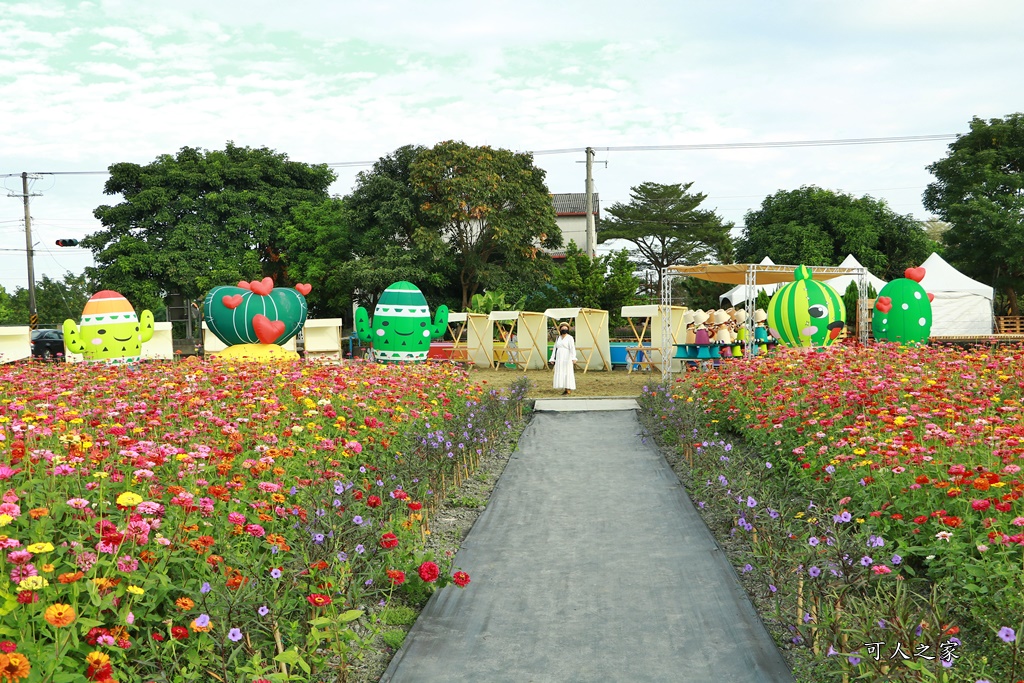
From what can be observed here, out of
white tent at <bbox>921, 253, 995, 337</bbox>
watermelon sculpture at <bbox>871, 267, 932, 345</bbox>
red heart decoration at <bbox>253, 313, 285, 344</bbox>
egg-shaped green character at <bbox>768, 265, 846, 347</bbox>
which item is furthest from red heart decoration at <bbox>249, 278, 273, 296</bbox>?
white tent at <bbox>921, 253, 995, 337</bbox>

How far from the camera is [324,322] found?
22484mm

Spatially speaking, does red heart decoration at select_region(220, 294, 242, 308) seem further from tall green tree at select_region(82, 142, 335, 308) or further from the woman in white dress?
tall green tree at select_region(82, 142, 335, 308)

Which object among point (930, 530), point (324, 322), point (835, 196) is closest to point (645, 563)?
point (930, 530)

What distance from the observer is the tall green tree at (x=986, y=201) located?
34.4 metres

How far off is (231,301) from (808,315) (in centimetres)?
1128

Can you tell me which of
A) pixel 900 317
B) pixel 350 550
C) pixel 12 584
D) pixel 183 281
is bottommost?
pixel 350 550

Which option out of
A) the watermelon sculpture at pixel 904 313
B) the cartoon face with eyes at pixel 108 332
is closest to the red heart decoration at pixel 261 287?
the cartoon face with eyes at pixel 108 332

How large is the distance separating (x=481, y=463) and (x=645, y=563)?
3642 millimetres

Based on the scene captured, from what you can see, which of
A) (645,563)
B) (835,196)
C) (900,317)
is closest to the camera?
(645,563)

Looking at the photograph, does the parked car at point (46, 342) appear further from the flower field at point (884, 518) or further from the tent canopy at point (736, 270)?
the flower field at point (884, 518)

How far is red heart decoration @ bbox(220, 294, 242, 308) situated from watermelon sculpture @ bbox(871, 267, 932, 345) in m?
12.5

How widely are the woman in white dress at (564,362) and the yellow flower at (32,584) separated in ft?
44.3

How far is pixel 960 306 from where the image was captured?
1225 inches

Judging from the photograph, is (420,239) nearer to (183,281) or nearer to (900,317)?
(183,281)
